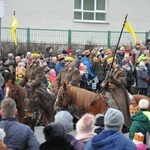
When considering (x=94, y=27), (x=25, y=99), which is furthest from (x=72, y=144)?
(x=94, y=27)

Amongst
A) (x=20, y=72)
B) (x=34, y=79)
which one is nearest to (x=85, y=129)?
(x=34, y=79)

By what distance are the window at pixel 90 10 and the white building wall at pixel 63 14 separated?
0.49 metres

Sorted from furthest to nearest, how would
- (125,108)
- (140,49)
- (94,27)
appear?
(94,27)
(140,49)
(125,108)

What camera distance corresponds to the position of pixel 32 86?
531 inches

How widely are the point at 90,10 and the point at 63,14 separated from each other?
244cm

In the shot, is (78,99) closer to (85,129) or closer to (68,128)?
(85,129)

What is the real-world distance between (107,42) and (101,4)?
14.9 feet

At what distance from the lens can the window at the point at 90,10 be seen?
32.8m

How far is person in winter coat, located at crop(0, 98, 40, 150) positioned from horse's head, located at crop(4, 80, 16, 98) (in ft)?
15.1

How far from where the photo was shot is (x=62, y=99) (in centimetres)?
1361

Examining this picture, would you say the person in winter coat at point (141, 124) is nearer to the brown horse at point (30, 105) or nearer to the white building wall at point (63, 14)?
the brown horse at point (30, 105)

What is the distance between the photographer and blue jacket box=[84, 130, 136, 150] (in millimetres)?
6809

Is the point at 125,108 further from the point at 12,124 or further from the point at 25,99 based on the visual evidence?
the point at 12,124

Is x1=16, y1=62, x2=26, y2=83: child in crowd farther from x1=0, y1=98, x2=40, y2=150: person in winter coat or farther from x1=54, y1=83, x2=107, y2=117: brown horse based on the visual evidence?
x1=0, y1=98, x2=40, y2=150: person in winter coat
